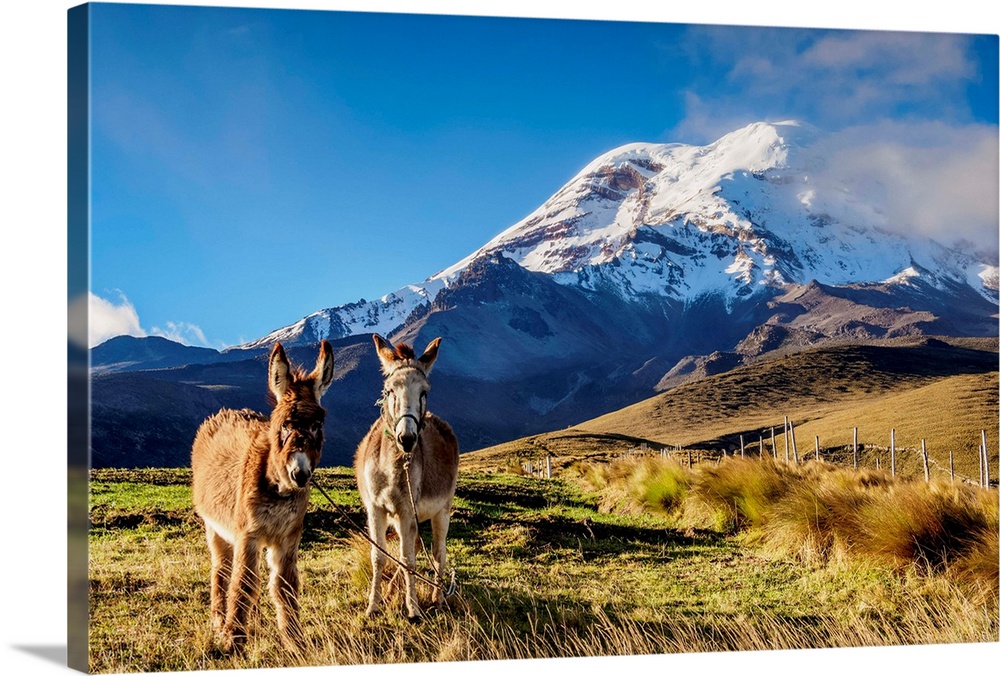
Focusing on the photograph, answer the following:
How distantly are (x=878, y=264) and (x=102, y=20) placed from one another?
8994 mm

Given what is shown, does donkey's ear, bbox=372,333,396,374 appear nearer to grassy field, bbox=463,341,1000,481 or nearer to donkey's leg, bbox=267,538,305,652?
donkey's leg, bbox=267,538,305,652

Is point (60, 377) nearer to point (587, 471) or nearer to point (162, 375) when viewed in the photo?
point (162, 375)

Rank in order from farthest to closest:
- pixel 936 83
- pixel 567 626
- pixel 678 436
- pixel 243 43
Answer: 1. pixel 678 436
2. pixel 936 83
3. pixel 243 43
4. pixel 567 626

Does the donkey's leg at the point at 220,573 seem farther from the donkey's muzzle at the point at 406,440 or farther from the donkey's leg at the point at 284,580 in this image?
the donkey's muzzle at the point at 406,440

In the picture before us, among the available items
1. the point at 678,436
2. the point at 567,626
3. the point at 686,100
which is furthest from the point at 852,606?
the point at 678,436

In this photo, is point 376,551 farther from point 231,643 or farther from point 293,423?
point 293,423

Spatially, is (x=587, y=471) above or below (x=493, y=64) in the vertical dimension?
below

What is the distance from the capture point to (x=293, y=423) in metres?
5.00

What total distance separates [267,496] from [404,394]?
1.02 m

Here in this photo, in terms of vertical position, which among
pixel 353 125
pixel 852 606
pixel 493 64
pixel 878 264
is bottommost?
pixel 852 606

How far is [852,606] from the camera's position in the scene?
7.30m

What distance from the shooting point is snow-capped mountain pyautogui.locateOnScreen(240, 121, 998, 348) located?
9227mm

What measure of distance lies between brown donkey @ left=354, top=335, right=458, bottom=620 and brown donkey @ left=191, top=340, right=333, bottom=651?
Answer: 50 centimetres

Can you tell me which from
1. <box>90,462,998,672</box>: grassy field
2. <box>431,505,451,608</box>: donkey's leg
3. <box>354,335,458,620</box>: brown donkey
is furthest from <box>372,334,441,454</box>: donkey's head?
<box>90,462,998,672</box>: grassy field
